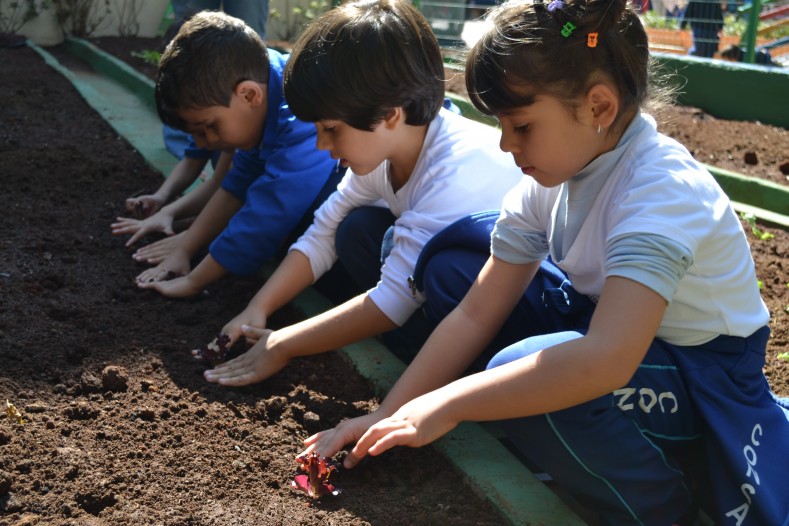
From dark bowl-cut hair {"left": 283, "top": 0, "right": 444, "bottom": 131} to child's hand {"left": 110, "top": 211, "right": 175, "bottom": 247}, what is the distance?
1.48 meters

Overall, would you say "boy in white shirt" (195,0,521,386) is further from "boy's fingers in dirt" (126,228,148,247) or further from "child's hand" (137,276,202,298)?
"boy's fingers in dirt" (126,228,148,247)

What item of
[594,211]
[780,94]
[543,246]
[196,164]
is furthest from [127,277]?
[780,94]

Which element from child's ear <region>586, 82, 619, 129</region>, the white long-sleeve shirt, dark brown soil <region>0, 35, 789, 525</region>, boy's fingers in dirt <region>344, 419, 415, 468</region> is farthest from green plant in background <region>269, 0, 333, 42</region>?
boy's fingers in dirt <region>344, 419, 415, 468</region>

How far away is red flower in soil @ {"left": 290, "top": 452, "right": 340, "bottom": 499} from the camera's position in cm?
215

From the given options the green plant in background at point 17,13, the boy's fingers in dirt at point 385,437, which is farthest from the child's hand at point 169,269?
the green plant in background at point 17,13

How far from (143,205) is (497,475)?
101 inches

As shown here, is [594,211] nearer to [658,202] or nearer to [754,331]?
[658,202]

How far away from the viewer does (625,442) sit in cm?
201

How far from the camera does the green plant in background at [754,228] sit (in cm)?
380

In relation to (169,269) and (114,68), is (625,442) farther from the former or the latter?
(114,68)

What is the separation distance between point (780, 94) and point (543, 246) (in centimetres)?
437

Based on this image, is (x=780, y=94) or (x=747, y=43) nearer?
(x=780, y=94)

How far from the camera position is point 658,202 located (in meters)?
1.87

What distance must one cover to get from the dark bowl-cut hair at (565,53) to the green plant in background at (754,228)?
80.4 inches
